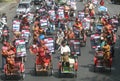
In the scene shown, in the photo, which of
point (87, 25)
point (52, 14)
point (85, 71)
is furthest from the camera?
point (52, 14)

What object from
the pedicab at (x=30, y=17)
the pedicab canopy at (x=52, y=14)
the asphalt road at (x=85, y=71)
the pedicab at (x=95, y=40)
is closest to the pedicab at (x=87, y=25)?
the asphalt road at (x=85, y=71)

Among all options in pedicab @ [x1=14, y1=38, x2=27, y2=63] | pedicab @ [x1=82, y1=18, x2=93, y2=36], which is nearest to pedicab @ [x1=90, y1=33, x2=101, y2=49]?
pedicab @ [x1=14, y1=38, x2=27, y2=63]

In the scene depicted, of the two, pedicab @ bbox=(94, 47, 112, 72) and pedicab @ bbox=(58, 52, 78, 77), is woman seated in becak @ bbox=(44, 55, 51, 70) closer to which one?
pedicab @ bbox=(58, 52, 78, 77)

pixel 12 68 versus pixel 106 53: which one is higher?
pixel 106 53

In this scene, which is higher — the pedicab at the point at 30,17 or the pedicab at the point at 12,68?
the pedicab at the point at 30,17

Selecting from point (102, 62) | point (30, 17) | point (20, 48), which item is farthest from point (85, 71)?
point (30, 17)

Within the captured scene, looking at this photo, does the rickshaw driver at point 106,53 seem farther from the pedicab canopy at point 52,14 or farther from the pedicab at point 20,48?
the pedicab canopy at point 52,14

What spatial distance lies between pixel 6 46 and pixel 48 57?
8.01ft

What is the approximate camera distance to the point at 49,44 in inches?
1166

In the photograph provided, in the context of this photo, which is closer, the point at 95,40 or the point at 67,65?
the point at 67,65

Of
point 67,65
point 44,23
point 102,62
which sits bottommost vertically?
point 102,62

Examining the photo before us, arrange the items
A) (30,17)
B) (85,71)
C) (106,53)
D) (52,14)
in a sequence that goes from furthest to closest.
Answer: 1. (30,17)
2. (52,14)
3. (85,71)
4. (106,53)

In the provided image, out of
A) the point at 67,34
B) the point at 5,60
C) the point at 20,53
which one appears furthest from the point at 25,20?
the point at 5,60

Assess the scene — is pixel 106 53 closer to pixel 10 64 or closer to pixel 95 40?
pixel 10 64
